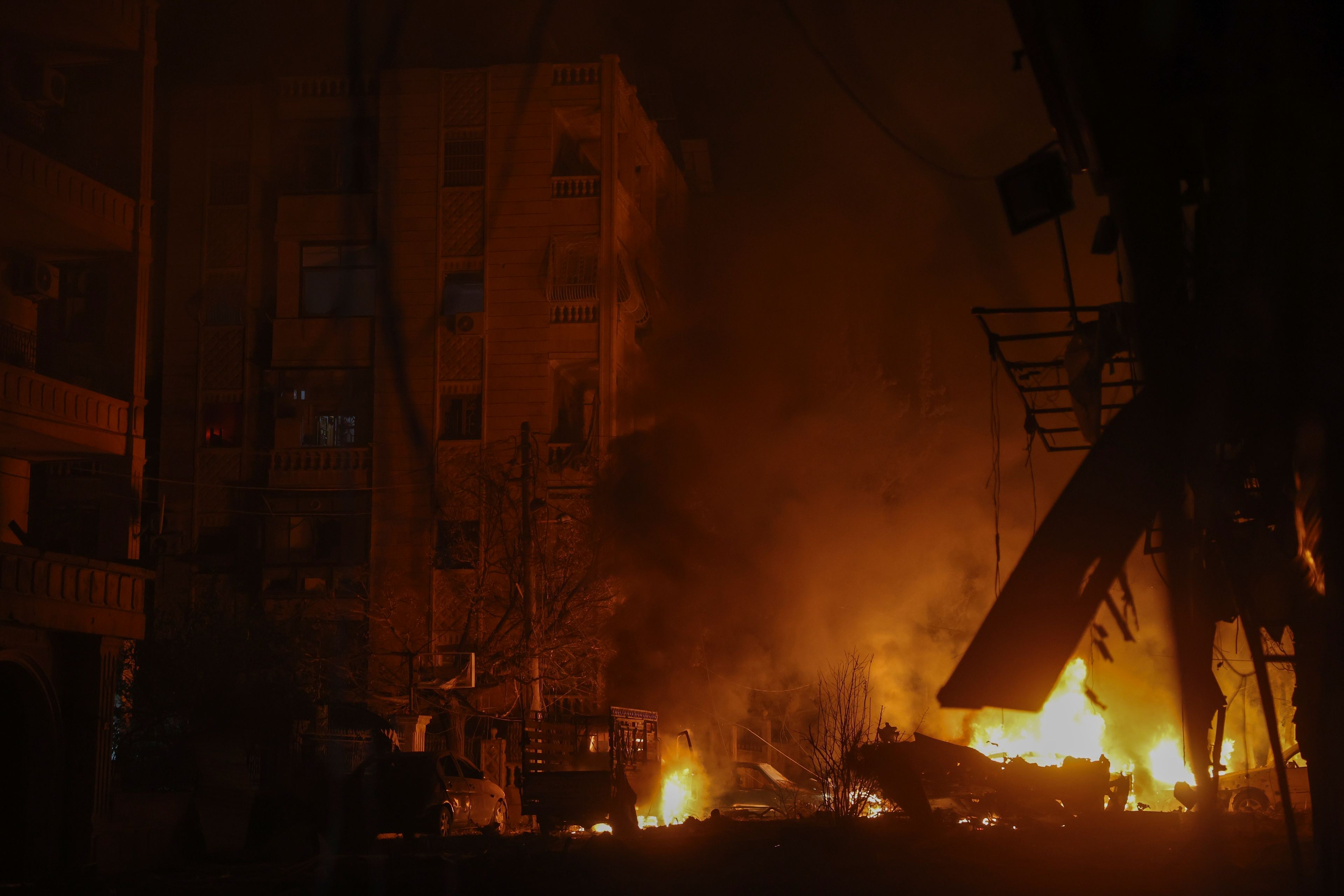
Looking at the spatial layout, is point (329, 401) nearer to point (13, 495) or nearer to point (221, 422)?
point (221, 422)

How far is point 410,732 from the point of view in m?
23.7

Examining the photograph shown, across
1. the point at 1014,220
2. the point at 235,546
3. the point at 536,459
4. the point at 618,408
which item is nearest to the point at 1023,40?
the point at 1014,220

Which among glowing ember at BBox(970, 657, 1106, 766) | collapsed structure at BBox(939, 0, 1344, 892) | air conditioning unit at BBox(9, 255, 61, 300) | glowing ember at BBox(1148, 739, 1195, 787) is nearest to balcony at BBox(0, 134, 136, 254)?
air conditioning unit at BBox(9, 255, 61, 300)

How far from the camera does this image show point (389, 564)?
32.9m

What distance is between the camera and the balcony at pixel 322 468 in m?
33.4

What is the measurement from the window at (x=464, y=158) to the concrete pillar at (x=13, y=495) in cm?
1697

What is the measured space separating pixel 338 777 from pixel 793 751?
21755 mm

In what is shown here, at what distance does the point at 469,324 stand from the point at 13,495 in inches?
612

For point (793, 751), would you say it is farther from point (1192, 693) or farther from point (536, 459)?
point (1192, 693)

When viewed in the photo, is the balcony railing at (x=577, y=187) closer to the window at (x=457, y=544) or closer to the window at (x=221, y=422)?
the window at (x=457, y=544)

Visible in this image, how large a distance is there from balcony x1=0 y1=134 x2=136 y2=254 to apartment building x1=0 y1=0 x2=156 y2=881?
0.10 ft

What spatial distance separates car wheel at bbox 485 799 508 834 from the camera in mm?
20281

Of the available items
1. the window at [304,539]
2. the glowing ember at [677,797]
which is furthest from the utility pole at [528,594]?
the window at [304,539]

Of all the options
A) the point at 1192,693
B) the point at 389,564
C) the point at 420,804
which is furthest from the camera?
the point at 389,564
